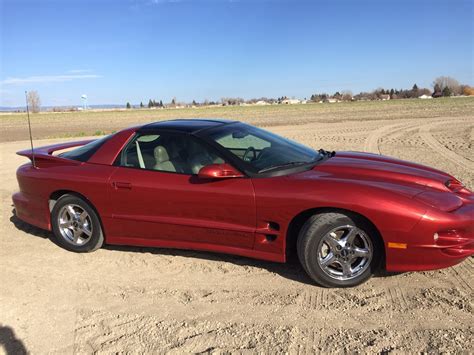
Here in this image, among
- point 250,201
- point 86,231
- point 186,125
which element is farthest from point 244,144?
point 86,231

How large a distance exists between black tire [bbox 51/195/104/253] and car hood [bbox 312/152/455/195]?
7.79 ft

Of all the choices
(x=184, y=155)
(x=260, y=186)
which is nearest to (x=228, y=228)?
(x=260, y=186)

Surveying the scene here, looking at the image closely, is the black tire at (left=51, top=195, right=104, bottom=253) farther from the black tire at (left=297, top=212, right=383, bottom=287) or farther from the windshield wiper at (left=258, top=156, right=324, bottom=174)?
the black tire at (left=297, top=212, right=383, bottom=287)

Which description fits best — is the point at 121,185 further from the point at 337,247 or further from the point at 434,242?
the point at 434,242

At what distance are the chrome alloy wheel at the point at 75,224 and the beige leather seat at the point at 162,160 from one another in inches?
39.9

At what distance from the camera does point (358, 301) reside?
3.47m

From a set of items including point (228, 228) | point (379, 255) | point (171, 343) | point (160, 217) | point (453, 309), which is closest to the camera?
point (171, 343)

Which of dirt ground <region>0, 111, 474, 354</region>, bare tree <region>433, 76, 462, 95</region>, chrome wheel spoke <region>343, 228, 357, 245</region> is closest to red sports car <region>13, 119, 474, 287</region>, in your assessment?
chrome wheel spoke <region>343, 228, 357, 245</region>

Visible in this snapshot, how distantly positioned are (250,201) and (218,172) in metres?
0.38

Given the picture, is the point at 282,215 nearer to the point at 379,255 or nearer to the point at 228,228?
the point at 228,228

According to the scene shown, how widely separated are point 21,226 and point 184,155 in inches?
118

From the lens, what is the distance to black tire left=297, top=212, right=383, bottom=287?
140 inches

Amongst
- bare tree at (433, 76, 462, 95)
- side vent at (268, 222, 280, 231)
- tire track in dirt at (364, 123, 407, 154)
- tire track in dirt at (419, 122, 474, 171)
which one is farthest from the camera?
bare tree at (433, 76, 462, 95)

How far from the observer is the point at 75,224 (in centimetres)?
481
